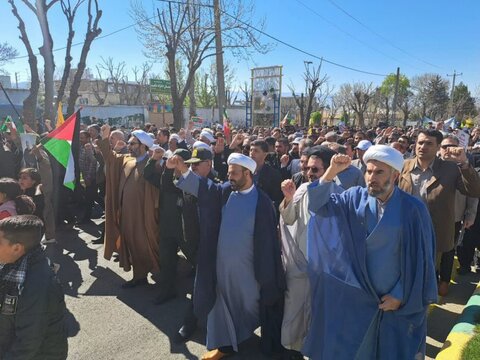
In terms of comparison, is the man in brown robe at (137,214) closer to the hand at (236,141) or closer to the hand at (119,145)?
the hand at (119,145)

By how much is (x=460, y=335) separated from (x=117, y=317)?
11.1 feet

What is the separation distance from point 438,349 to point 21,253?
362cm

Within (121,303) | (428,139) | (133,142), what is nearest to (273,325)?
(121,303)

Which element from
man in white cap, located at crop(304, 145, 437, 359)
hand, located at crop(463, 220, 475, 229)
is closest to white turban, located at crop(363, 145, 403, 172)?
man in white cap, located at crop(304, 145, 437, 359)

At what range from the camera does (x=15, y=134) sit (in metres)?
8.04

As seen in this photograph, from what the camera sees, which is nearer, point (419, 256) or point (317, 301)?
point (419, 256)

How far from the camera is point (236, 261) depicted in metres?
3.33

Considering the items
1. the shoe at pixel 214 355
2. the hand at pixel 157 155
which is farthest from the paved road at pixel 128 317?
the hand at pixel 157 155

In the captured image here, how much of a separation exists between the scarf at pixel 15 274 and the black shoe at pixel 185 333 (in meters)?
1.90

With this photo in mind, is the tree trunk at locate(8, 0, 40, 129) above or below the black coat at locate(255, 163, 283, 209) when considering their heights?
above

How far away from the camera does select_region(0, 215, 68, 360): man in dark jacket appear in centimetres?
225

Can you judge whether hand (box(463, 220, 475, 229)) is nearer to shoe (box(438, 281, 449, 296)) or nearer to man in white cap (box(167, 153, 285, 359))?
shoe (box(438, 281, 449, 296))

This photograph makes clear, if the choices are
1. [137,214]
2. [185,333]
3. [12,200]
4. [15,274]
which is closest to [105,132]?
[137,214]

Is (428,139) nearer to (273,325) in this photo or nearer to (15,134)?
(273,325)
